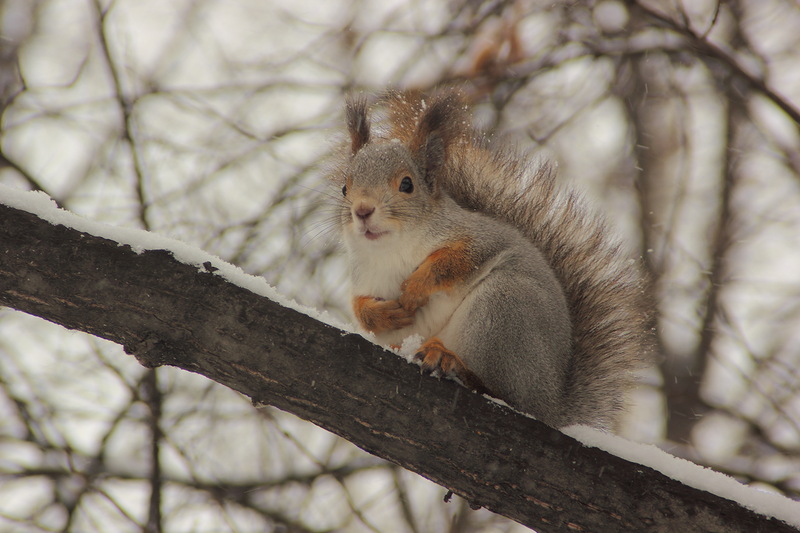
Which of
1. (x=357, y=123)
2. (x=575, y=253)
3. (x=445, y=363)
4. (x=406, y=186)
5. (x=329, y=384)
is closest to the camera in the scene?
(x=329, y=384)

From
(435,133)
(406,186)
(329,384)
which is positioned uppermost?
(435,133)

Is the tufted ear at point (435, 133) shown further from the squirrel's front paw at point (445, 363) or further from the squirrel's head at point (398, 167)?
the squirrel's front paw at point (445, 363)

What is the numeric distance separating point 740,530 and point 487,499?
2.33ft

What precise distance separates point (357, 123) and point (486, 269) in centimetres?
98

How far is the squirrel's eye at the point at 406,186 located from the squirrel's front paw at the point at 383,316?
1.45 feet

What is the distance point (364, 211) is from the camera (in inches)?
99.6

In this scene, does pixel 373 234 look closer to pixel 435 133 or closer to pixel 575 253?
pixel 435 133

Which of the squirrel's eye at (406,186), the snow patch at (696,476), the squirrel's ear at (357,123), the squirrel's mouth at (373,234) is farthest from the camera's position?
the squirrel's ear at (357,123)

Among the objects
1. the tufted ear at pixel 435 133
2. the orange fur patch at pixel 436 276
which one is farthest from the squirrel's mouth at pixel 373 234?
the tufted ear at pixel 435 133

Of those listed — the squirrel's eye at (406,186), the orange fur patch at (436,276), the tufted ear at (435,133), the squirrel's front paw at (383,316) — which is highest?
the tufted ear at (435,133)

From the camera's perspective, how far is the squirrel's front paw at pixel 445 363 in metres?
2.19

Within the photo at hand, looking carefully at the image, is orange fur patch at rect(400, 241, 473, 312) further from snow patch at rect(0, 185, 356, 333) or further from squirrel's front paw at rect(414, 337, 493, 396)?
snow patch at rect(0, 185, 356, 333)

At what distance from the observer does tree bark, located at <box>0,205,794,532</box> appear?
6.69ft

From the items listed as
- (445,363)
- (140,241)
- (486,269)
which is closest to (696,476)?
(445,363)
